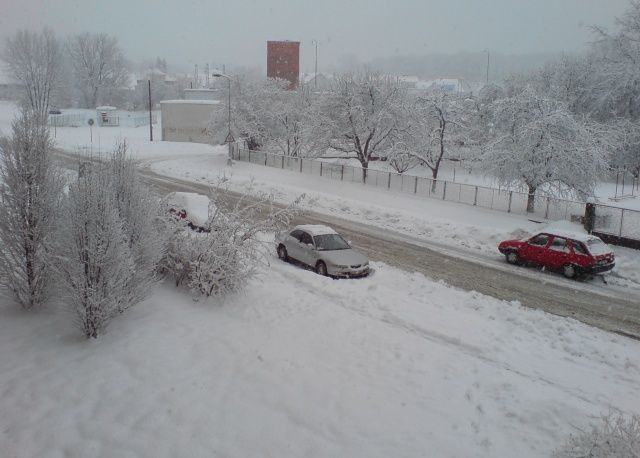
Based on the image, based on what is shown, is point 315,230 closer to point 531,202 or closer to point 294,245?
point 294,245

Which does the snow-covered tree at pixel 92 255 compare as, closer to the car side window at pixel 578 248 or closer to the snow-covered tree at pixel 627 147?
the car side window at pixel 578 248

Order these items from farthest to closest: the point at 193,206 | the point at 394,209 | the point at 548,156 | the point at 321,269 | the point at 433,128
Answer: the point at 433,128
the point at 394,209
the point at 548,156
the point at 193,206
the point at 321,269

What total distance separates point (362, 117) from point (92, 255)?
28409 mm

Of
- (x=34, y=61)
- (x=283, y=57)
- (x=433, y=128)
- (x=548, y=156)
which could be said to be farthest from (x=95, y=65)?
(x=548, y=156)

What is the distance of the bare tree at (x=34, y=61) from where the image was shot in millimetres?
78125

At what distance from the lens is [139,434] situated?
7.43 meters

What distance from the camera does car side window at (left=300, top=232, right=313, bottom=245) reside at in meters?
17.1

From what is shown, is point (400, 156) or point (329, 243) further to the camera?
point (400, 156)

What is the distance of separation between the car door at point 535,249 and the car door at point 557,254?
0.53ft

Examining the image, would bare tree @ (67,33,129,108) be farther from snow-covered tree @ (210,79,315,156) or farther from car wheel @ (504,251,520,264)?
Answer: car wheel @ (504,251,520,264)

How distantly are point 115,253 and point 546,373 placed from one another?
8.08m

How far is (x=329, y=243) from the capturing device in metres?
17.1

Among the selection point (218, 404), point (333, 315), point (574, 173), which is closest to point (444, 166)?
point (574, 173)

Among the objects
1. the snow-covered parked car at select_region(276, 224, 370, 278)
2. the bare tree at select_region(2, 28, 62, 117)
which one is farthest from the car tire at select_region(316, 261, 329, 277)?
the bare tree at select_region(2, 28, 62, 117)
